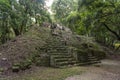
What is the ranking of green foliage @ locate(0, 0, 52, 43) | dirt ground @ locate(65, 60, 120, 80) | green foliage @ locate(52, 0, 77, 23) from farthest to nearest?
green foliage @ locate(52, 0, 77, 23)
green foliage @ locate(0, 0, 52, 43)
dirt ground @ locate(65, 60, 120, 80)

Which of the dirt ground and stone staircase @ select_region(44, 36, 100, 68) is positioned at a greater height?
stone staircase @ select_region(44, 36, 100, 68)

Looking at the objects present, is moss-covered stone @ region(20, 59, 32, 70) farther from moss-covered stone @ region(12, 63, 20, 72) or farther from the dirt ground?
the dirt ground

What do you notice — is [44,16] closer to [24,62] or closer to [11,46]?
[11,46]

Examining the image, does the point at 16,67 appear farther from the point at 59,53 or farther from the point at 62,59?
the point at 59,53

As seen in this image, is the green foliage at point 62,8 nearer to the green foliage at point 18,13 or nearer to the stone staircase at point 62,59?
the green foliage at point 18,13

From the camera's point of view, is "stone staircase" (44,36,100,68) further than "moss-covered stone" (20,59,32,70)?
Yes

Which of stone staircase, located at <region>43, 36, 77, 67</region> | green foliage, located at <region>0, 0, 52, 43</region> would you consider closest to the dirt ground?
stone staircase, located at <region>43, 36, 77, 67</region>

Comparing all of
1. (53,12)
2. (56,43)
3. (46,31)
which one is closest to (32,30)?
(46,31)

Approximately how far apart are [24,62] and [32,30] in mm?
4746

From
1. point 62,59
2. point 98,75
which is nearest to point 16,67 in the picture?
point 62,59

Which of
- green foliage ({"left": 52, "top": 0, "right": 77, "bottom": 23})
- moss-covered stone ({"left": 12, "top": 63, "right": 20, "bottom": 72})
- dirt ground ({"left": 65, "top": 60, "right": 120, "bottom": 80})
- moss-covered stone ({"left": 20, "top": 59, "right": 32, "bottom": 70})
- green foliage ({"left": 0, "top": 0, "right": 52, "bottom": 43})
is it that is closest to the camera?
dirt ground ({"left": 65, "top": 60, "right": 120, "bottom": 80})

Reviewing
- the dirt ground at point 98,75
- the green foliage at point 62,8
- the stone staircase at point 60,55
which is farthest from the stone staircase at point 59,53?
the green foliage at point 62,8

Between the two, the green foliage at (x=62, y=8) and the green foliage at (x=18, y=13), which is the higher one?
the green foliage at (x=62, y=8)

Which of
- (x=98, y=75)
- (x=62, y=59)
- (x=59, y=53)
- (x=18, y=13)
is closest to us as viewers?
(x=98, y=75)
